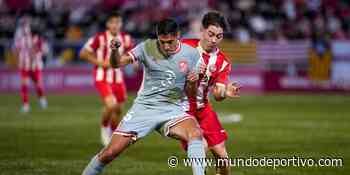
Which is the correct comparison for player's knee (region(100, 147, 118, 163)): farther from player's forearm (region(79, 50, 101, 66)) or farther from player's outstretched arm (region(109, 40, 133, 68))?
player's forearm (region(79, 50, 101, 66))

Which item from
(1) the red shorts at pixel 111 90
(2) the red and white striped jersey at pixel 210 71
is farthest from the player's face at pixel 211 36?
(1) the red shorts at pixel 111 90

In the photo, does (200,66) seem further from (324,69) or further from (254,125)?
(324,69)

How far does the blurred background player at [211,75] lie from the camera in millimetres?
10562

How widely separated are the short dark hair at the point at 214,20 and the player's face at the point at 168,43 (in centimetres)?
66

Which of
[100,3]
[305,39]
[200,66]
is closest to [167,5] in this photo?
[100,3]

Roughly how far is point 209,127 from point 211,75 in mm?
641

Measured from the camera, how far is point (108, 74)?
16.9m

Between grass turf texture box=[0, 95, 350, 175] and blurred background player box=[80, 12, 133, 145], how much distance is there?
523 mm

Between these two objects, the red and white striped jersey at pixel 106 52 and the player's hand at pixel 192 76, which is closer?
the player's hand at pixel 192 76

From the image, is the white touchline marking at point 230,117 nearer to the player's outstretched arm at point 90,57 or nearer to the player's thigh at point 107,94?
the player's thigh at point 107,94

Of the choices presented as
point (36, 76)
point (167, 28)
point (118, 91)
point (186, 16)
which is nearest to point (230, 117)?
point (118, 91)

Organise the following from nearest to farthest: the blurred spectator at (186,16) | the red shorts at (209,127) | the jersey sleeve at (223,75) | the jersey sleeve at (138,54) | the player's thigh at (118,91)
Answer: the jersey sleeve at (138,54)
the jersey sleeve at (223,75)
the red shorts at (209,127)
the player's thigh at (118,91)
the blurred spectator at (186,16)

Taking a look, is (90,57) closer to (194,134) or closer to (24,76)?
(194,134)

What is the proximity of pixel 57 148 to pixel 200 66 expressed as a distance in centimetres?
567
